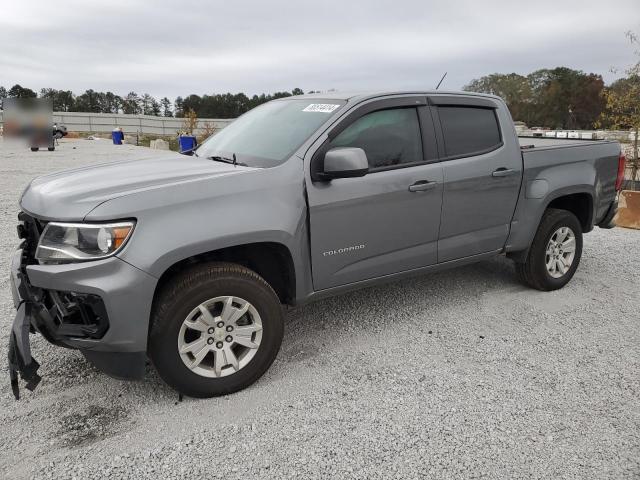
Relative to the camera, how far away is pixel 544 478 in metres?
2.39

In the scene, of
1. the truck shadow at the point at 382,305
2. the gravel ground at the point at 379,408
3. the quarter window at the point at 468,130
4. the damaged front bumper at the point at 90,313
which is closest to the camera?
the gravel ground at the point at 379,408

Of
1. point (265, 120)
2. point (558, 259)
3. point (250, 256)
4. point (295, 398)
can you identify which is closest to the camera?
point (295, 398)

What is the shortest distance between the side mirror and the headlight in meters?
1.20

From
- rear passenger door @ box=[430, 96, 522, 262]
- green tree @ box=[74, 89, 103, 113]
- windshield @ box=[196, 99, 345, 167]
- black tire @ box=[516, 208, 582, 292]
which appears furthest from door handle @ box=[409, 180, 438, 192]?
green tree @ box=[74, 89, 103, 113]

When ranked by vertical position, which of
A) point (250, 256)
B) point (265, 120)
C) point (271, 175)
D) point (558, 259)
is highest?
point (265, 120)

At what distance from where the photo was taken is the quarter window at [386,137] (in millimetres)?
3557

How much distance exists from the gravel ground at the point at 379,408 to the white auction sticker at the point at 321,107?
5.42 feet

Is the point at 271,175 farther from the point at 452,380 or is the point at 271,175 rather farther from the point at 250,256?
the point at 452,380

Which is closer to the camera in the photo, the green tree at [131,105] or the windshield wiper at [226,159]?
the windshield wiper at [226,159]

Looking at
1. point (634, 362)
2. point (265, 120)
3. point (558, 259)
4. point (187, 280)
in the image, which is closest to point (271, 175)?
point (187, 280)

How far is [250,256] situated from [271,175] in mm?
546

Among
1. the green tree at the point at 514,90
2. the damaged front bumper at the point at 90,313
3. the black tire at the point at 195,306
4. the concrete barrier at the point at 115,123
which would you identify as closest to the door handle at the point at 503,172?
the black tire at the point at 195,306

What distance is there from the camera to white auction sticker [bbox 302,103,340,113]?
3592 mm

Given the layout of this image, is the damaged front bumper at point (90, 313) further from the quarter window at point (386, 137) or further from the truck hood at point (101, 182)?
the quarter window at point (386, 137)
